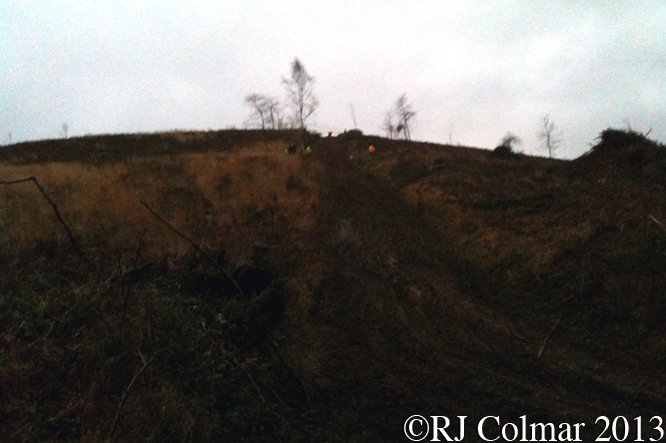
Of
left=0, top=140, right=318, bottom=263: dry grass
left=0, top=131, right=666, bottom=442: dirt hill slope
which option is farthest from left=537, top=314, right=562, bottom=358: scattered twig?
left=0, top=140, right=318, bottom=263: dry grass

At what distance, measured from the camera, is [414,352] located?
7090 millimetres

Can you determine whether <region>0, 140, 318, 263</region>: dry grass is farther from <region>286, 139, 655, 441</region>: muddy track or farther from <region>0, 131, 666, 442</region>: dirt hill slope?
<region>286, 139, 655, 441</region>: muddy track

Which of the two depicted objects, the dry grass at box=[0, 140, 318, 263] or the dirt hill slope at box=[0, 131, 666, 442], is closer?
the dirt hill slope at box=[0, 131, 666, 442]

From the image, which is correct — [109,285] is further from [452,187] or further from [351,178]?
[351,178]

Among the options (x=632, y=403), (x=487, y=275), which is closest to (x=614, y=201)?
(x=487, y=275)

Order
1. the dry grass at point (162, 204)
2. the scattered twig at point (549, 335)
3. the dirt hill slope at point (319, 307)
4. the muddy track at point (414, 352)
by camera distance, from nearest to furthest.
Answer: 1. the dirt hill slope at point (319, 307)
2. the muddy track at point (414, 352)
3. the scattered twig at point (549, 335)
4. the dry grass at point (162, 204)

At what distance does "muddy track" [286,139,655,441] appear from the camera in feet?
18.9

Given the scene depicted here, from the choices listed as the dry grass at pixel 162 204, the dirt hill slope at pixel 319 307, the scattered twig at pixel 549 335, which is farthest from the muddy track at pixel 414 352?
the dry grass at pixel 162 204

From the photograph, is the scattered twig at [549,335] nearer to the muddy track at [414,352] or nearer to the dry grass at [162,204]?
the muddy track at [414,352]

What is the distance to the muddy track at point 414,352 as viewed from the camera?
5762mm

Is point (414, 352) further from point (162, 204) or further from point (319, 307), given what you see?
point (162, 204)

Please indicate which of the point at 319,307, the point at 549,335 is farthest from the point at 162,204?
the point at 549,335

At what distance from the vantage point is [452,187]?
14.6 meters

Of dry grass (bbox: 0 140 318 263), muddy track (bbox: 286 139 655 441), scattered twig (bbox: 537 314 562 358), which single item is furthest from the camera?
dry grass (bbox: 0 140 318 263)
